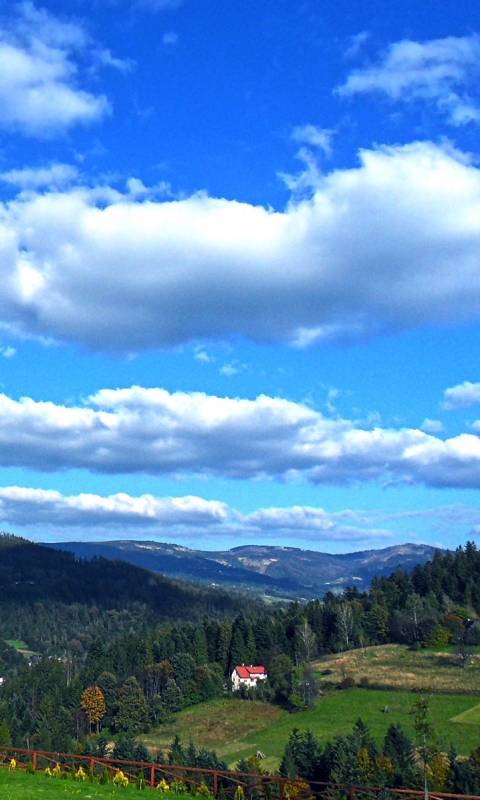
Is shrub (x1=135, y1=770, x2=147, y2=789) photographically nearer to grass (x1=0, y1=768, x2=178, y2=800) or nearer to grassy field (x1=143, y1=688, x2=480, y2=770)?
grass (x1=0, y1=768, x2=178, y2=800)

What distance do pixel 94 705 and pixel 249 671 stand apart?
29.1 meters

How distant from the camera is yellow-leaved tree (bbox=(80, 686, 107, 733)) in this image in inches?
4651

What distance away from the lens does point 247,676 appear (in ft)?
419

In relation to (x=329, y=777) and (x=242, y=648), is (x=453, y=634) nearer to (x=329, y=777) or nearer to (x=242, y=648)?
(x=242, y=648)

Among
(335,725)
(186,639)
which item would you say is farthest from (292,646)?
(335,725)

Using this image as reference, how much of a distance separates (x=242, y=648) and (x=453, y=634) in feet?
136

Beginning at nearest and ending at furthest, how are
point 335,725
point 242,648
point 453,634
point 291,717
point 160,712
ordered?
point 335,725 < point 291,717 < point 160,712 < point 453,634 < point 242,648

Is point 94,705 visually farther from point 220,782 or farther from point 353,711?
point 220,782

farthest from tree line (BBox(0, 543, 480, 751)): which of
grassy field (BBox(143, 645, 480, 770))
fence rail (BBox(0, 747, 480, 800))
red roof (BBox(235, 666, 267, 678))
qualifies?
fence rail (BBox(0, 747, 480, 800))

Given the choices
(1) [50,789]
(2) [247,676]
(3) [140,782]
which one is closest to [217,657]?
(2) [247,676]

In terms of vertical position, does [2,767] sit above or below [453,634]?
above

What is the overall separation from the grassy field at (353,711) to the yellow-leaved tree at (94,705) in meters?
14.2

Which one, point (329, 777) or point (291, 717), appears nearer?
point (329, 777)

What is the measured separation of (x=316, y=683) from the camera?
10794 cm
